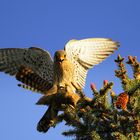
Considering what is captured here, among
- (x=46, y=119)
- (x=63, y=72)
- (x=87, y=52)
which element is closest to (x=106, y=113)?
(x=46, y=119)

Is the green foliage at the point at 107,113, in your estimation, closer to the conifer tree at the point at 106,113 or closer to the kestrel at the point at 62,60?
the conifer tree at the point at 106,113

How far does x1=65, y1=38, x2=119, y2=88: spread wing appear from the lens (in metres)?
12.1

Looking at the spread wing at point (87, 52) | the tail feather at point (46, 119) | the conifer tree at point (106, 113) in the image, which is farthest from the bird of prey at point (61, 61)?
the conifer tree at point (106, 113)

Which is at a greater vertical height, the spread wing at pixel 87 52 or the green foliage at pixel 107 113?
the green foliage at pixel 107 113

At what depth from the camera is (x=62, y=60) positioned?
1070 centimetres

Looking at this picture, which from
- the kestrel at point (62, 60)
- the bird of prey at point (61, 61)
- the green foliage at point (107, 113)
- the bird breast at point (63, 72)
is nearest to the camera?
the green foliage at point (107, 113)

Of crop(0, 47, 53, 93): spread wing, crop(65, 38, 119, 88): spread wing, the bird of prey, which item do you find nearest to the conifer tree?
the bird of prey

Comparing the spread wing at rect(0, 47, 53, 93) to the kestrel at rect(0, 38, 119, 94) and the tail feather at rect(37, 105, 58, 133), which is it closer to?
the kestrel at rect(0, 38, 119, 94)

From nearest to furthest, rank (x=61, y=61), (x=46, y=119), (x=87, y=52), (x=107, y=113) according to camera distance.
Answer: (x=107, y=113) → (x=46, y=119) → (x=61, y=61) → (x=87, y=52)

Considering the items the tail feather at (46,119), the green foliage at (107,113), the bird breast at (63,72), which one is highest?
the green foliage at (107,113)

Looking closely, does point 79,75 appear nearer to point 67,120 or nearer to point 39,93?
point 39,93

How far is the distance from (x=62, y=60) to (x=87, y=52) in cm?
252

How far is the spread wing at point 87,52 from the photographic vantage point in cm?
1210

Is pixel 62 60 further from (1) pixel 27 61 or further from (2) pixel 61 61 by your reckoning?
(1) pixel 27 61
